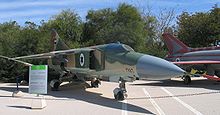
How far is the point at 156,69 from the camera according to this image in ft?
39.2

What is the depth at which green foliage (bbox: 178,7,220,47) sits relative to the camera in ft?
123

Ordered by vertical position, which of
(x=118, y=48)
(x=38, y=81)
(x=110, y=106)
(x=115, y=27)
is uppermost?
(x=115, y=27)

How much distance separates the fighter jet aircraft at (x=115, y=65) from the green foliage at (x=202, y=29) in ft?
74.8

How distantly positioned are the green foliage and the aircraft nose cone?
25.7 m

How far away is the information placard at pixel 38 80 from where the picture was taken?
39.8 feet

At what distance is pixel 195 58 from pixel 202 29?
15582 mm

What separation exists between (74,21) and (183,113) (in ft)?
92.7

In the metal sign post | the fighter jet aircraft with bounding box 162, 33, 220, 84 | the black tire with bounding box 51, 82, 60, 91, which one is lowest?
the black tire with bounding box 51, 82, 60, 91

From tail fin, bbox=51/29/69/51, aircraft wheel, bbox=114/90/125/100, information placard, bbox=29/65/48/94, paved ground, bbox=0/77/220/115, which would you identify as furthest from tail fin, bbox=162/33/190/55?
information placard, bbox=29/65/48/94

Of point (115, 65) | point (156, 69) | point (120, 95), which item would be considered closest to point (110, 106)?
point (120, 95)

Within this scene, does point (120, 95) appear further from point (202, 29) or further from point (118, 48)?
point (202, 29)

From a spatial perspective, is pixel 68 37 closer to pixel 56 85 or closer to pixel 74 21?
pixel 74 21

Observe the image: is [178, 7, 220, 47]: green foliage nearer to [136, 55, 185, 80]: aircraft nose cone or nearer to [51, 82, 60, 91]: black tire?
[51, 82, 60, 91]: black tire

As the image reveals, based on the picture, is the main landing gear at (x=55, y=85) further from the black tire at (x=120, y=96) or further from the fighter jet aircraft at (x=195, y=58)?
the fighter jet aircraft at (x=195, y=58)
